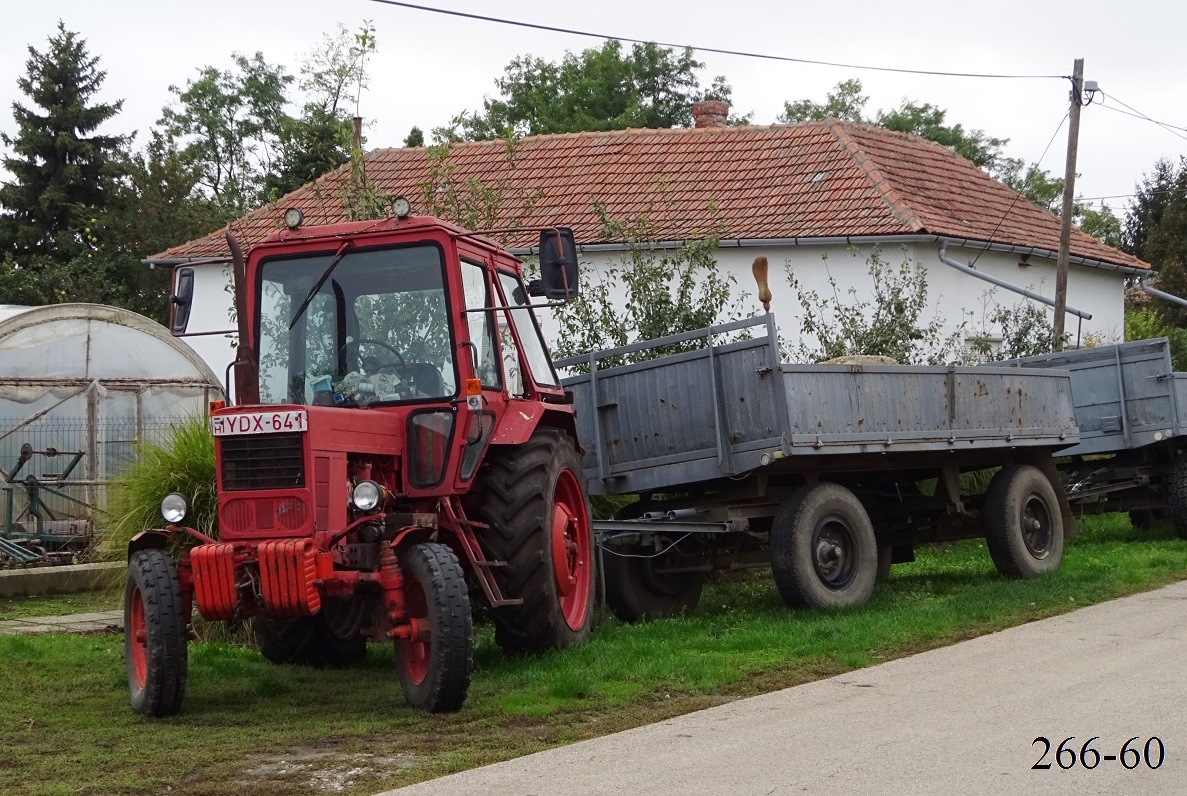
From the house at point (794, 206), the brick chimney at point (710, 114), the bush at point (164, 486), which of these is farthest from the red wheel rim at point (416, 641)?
the brick chimney at point (710, 114)

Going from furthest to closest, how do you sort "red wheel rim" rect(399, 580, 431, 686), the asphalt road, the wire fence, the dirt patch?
1. the wire fence
2. "red wheel rim" rect(399, 580, 431, 686)
3. the dirt patch
4. the asphalt road

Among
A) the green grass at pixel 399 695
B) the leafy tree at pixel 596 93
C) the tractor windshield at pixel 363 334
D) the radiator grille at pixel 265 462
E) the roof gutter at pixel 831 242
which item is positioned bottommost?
the green grass at pixel 399 695

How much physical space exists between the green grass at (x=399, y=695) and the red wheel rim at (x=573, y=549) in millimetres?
272

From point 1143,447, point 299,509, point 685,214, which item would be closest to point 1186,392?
point 1143,447

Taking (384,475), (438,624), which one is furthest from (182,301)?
(438,624)

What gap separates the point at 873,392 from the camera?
38.5 ft

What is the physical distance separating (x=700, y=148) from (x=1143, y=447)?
44.4 ft

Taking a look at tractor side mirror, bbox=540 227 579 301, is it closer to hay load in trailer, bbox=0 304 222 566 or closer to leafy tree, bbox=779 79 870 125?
hay load in trailer, bbox=0 304 222 566

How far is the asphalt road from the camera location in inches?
230

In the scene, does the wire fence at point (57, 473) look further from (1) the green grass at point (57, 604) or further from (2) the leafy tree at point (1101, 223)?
(2) the leafy tree at point (1101, 223)

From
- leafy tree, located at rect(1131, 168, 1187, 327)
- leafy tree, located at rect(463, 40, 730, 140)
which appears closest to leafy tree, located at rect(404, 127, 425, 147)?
leafy tree, located at rect(463, 40, 730, 140)

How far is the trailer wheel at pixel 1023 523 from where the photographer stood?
1318 centimetres

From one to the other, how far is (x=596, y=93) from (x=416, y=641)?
43.0 metres

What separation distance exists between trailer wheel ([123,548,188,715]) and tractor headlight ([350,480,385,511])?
100 centimetres
